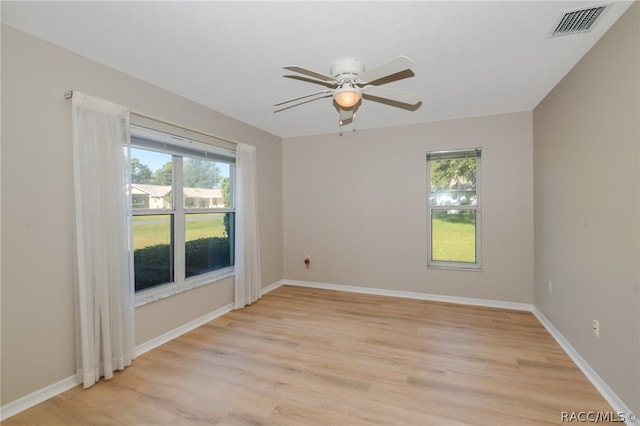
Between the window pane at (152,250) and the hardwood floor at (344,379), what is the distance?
2.23 feet

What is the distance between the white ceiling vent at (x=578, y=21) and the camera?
175 centimetres

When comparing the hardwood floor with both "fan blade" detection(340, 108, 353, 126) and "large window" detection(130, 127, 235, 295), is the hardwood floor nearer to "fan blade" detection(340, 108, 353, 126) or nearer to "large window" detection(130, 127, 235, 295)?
"large window" detection(130, 127, 235, 295)

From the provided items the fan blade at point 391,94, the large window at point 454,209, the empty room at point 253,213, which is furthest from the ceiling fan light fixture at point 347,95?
the large window at point 454,209

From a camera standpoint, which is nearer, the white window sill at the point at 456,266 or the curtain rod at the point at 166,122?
the curtain rod at the point at 166,122

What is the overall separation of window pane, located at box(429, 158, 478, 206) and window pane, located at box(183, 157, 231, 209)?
9.54ft

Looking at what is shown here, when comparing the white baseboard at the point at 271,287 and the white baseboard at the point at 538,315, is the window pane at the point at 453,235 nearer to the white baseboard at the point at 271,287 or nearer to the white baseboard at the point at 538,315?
the white baseboard at the point at 538,315

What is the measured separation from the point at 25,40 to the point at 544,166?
185 inches

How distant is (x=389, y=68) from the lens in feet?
6.03

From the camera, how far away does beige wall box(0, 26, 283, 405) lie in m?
1.85

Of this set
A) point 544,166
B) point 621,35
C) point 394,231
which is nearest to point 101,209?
point 394,231

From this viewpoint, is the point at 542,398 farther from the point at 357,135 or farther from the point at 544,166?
the point at 357,135

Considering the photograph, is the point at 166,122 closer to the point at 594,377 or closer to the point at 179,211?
the point at 179,211

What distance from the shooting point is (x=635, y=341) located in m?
1.71

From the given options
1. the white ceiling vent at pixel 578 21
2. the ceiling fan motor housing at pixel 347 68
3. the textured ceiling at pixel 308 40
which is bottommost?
the ceiling fan motor housing at pixel 347 68
